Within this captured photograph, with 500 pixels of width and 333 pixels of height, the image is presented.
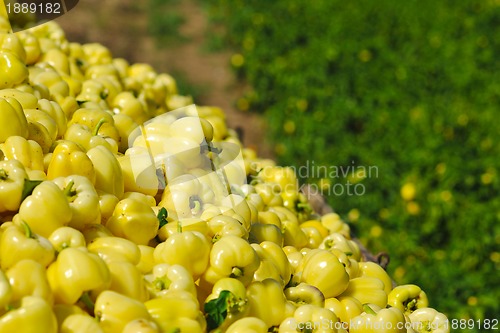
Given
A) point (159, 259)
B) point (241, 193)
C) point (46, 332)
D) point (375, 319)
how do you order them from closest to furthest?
point (46, 332) → point (159, 259) → point (375, 319) → point (241, 193)

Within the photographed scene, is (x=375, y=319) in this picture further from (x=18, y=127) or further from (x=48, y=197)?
(x=18, y=127)

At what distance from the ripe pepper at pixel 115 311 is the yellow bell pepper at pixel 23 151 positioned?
1.92 ft

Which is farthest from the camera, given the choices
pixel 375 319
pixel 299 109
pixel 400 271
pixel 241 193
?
pixel 299 109

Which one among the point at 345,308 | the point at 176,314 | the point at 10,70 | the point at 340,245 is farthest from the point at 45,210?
the point at 340,245

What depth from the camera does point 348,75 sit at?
5820 mm

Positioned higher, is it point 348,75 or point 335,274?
point 335,274

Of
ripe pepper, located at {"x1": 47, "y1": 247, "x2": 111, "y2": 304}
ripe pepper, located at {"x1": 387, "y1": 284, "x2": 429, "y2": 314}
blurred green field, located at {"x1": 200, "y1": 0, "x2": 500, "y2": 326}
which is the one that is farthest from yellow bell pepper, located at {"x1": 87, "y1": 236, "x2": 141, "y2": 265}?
blurred green field, located at {"x1": 200, "y1": 0, "x2": 500, "y2": 326}

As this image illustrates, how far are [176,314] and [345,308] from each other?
0.68 m

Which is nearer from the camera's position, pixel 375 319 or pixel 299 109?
pixel 375 319

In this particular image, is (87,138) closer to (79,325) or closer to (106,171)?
(106,171)

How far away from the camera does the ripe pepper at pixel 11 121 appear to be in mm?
1994

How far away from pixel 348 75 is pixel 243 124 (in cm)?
110

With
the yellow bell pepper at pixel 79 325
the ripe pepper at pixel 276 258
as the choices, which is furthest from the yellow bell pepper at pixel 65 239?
the ripe pepper at pixel 276 258

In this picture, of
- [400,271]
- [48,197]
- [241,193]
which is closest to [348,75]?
[400,271]
